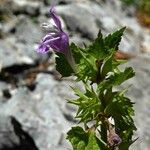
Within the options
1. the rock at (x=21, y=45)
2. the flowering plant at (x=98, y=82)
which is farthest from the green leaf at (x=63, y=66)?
the rock at (x=21, y=45)

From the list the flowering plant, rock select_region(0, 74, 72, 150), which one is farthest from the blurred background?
the flowering plant

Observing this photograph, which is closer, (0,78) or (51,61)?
(0,78)

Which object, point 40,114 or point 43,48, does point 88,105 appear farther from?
point 40,114

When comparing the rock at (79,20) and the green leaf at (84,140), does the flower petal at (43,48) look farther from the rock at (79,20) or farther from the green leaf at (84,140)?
the rock at (79,20)

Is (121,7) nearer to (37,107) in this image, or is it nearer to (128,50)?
(128,50)

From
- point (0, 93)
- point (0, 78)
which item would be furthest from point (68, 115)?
point (0, 78)
